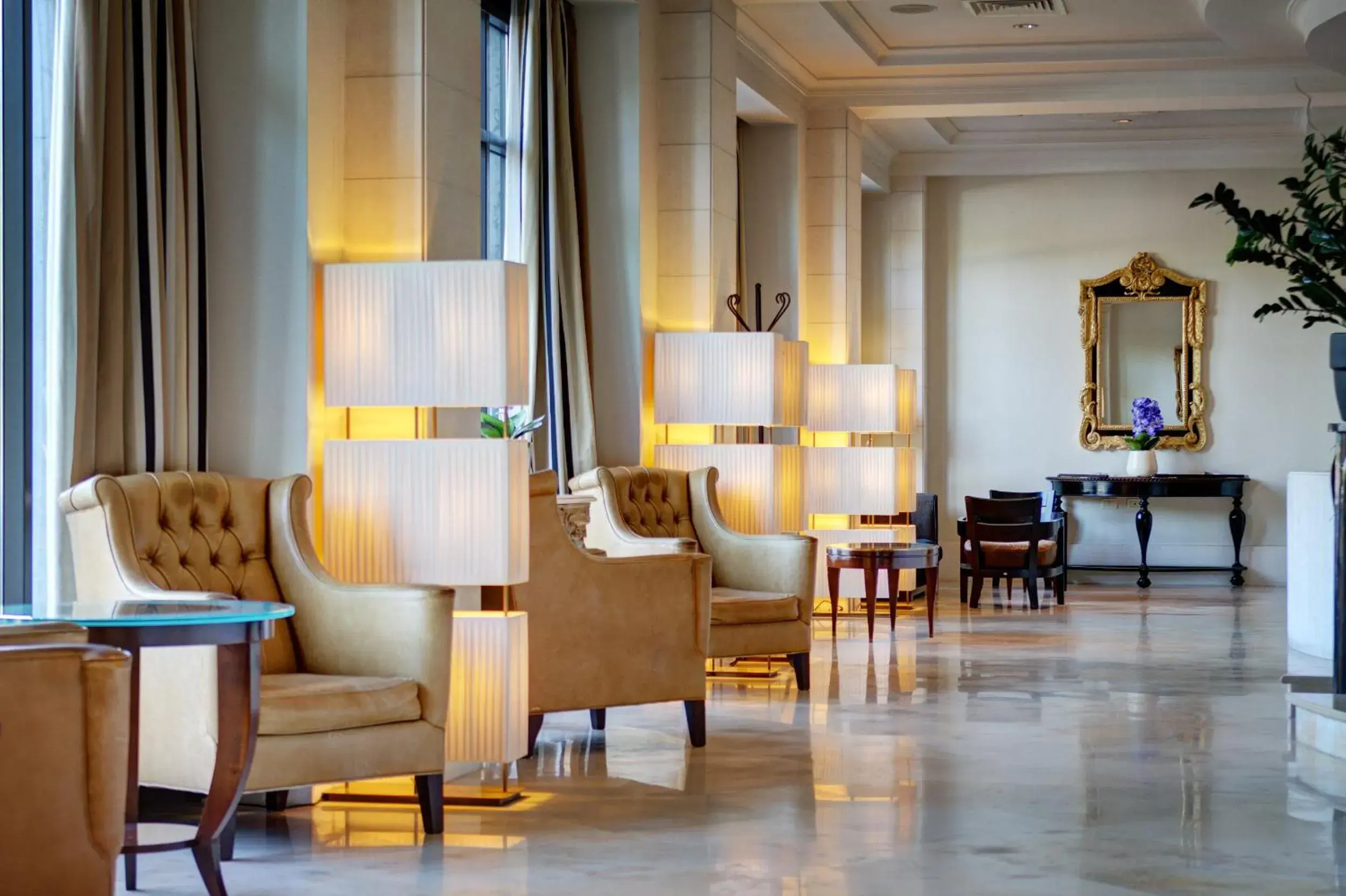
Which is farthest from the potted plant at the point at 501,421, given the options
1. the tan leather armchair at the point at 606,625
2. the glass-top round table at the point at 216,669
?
the glass-top round table at the point at 216,669

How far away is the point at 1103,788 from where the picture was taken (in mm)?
5207

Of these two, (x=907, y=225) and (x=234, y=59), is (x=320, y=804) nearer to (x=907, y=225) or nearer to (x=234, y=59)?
(x=234, y=59)

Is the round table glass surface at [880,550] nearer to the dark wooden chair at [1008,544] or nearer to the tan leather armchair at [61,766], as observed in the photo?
the dark wooden chair at [1008,544]

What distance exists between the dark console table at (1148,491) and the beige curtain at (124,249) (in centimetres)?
929

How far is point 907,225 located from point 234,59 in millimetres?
9289

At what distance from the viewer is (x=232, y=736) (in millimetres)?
3969

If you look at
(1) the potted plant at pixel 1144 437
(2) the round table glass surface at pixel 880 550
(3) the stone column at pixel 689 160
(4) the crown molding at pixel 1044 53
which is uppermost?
(4) the crown molding at pixel 1044 53

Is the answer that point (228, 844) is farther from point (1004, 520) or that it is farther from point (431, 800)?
point (1004, 520)

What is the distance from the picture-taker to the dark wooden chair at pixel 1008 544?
11.6 metres

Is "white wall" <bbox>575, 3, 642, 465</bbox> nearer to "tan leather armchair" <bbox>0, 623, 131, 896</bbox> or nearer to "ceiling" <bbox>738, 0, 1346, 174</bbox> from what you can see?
"ceiling" <bbox>738, 0, 1346, 174</bbox>

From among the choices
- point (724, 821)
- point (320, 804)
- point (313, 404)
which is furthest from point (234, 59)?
point (724, 821)

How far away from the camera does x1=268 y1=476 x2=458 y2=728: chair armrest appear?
4598 mm

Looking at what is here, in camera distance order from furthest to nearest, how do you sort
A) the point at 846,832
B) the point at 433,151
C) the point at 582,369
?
the point at 582,369
the point at 433,151
the point at 846,832

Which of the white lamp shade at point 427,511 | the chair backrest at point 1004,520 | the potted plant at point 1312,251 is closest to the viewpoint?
the white lamp shade at point 427,511
